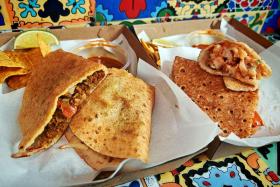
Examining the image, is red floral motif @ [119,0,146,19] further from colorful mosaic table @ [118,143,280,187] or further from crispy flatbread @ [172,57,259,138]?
colorful mosaic table @ [118,143,280,187]

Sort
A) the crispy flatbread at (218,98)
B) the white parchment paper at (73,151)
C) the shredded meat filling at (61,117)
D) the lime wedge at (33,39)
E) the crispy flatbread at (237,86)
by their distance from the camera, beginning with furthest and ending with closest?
the lime wedge at (33,39) < the crispy flatbread at (237,86) < the crispy flatbread at (218,98) < the shredded meat filling at (61,117) < the white parchment paper at (73,151)

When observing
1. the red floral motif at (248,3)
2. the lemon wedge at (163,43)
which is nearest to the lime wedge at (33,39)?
the lemon wedge at (163,43)

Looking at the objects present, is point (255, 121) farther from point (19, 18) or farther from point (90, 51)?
point (19, 18)

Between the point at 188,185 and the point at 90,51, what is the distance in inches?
36.3

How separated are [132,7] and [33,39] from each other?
24.4 inches

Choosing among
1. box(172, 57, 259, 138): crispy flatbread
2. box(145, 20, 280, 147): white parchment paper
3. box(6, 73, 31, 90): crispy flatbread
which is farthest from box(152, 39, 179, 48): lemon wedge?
box(6, 73, 31, 90): crispy flatbread

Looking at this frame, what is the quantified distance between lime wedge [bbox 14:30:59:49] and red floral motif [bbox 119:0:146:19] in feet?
1.54

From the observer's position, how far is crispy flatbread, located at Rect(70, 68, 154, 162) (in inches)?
39.1

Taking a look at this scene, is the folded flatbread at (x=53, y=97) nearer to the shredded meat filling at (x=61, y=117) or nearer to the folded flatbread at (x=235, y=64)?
the shredded meat filling at (x=61, y=117)

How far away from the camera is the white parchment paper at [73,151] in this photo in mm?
945

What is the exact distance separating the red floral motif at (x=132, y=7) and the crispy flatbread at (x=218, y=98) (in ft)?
1.63

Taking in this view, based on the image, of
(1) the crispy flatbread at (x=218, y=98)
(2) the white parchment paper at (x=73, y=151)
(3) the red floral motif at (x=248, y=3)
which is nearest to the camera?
(2) the white parchment paper at (x=73, y=151)

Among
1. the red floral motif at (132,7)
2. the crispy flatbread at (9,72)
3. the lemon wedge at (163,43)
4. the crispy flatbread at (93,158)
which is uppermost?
the red floral motif at (132,7)

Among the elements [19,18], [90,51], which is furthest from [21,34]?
[90,51]
